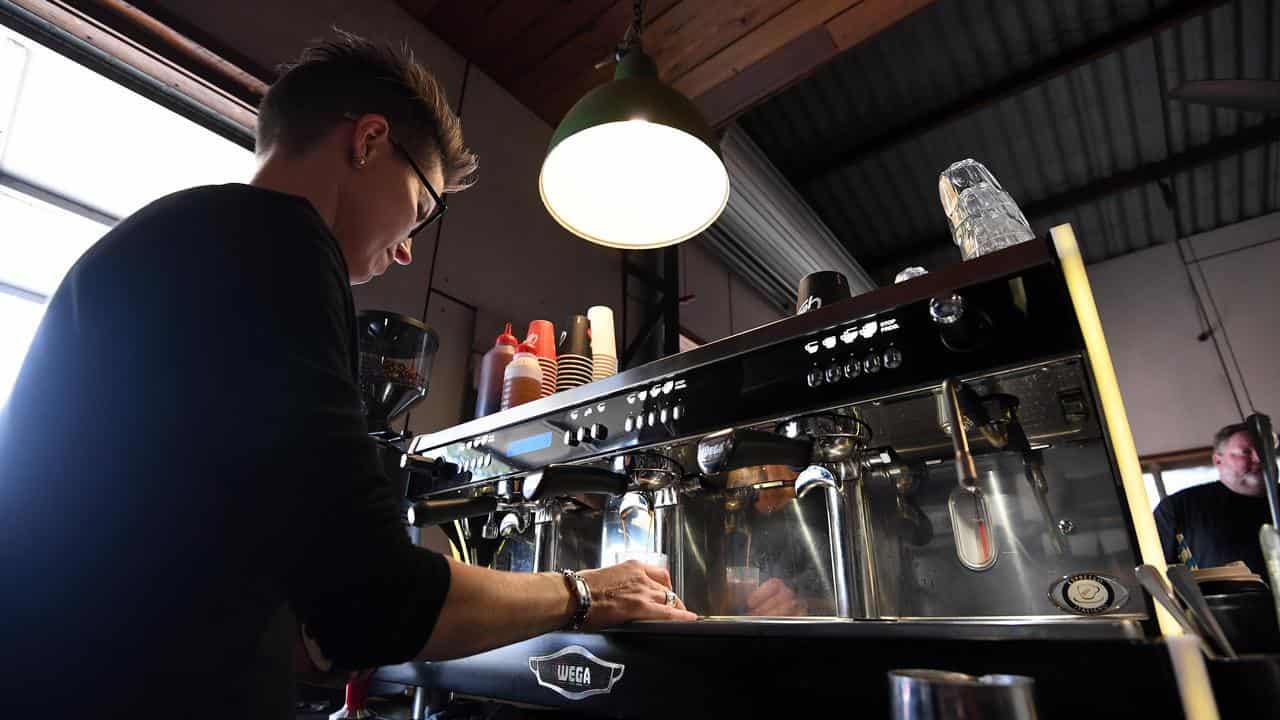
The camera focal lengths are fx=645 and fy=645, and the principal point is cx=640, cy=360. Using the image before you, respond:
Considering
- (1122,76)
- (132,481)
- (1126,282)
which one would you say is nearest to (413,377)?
(132,481)

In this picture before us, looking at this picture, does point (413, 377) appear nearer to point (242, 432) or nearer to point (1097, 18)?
point (242, 432)

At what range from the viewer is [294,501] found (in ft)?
1.65

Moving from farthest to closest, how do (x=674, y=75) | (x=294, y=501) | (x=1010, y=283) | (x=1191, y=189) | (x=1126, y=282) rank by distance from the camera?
(x=1126, y=282), (x=1191, y=189), (x=674, y=75), (x=1010, y=283), (x=294, y=501)

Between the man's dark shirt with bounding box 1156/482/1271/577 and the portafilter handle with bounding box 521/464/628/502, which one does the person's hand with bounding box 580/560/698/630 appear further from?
the man's dark shirt with bounding box 1156/482/1271/577

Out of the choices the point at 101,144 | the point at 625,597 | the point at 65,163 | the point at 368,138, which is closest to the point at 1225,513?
the point at 625,597

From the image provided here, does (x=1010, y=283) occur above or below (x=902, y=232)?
below

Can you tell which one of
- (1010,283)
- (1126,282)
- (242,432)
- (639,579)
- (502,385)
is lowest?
(639,579)

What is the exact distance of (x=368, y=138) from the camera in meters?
0.86

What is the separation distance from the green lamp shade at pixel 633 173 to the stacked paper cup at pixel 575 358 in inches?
13.1

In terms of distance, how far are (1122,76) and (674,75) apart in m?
2.65

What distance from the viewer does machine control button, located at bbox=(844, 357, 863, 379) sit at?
0.88 m

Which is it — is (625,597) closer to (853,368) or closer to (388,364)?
(853,368)

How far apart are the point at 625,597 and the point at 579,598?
0.09 meters

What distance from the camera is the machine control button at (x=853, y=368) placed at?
88cm
